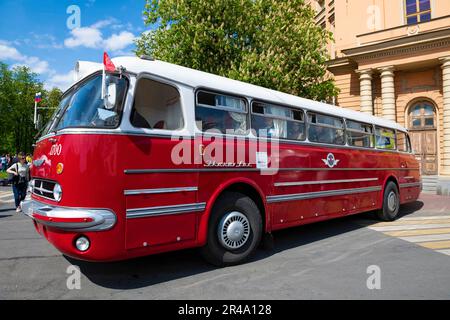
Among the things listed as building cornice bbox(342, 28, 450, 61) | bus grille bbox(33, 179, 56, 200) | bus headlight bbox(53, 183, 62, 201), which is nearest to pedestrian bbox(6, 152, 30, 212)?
bus grille bbox(33, 179, 56, 200)

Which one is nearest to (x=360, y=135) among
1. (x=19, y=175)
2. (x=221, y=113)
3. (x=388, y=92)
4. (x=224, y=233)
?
(x=221, y=113)

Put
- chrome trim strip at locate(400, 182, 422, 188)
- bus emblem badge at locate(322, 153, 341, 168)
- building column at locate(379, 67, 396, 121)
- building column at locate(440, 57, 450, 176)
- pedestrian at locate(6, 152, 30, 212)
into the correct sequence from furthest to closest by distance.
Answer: building column at locate(379, 67, 396, 121) < building column at locate(440, 57, 450, 176) < pedestrian at locate(6, 152, 30, 212) < chrome trim strip at locate(400, 182, 422, 188) < bus emblem badge at locate(322, 153, 341, 168)

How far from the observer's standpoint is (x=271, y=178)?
5.50 m

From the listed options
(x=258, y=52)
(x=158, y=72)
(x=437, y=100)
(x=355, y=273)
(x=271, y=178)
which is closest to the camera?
(x=158, y=72)

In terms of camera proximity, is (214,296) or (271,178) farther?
(271,178)

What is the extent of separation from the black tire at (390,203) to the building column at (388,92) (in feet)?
38.2

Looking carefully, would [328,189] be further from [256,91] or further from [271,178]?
[256,91]

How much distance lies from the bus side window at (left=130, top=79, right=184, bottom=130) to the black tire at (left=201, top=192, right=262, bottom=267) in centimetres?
125

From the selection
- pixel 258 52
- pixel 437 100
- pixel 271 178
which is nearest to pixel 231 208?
pixel 271 178

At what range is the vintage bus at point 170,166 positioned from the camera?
366 cm

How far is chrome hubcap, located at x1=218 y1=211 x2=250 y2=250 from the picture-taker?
188 inches

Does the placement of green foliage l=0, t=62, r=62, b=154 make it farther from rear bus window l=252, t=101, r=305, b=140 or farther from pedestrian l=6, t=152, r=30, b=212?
rear bus window l=252, t=101, r=305, b=140

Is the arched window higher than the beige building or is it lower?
lower

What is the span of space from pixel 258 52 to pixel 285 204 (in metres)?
11.7
